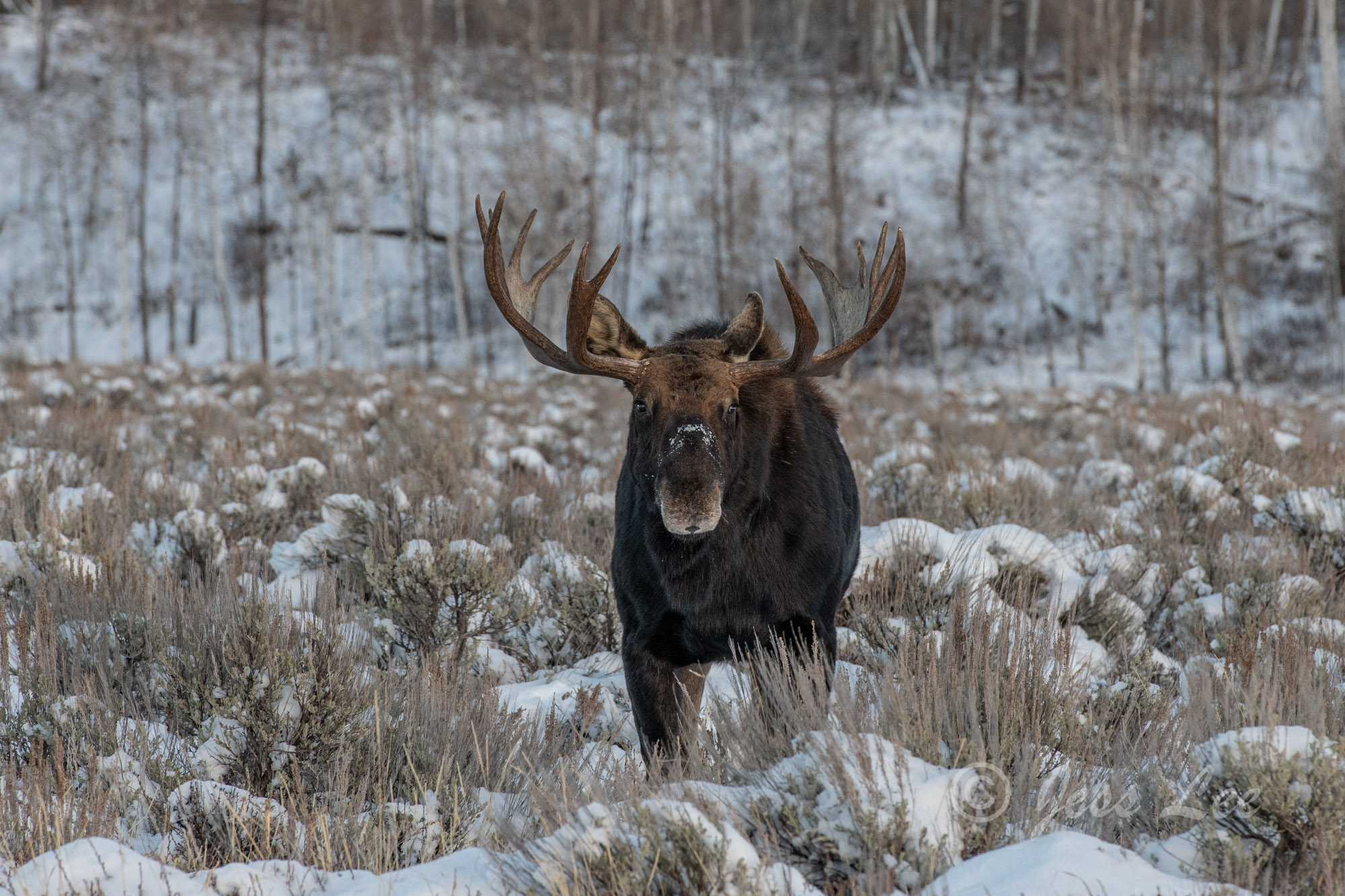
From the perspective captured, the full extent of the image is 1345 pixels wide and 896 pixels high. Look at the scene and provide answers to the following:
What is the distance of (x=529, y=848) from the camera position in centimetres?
181

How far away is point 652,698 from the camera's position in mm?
2920

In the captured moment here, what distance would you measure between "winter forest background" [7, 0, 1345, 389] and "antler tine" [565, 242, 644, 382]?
59.4 feet

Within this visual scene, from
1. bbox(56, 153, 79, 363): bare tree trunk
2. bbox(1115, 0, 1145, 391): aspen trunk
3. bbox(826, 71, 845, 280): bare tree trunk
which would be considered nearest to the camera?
bbox(826, 71, 845, 280): bare tree trunk

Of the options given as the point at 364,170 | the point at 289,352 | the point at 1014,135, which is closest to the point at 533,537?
the point at 364,170

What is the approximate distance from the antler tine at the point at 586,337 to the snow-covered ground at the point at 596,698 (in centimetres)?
115

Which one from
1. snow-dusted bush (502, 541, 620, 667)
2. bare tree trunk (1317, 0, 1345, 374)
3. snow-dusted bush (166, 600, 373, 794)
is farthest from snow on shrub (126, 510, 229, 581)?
bare tree trunk (1317, 0, 1345, 374)

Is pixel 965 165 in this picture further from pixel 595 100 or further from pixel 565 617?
pixel 565 617

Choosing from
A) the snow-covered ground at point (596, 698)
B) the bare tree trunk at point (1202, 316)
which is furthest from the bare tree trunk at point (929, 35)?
the snow-covered ground at point (596, 698)

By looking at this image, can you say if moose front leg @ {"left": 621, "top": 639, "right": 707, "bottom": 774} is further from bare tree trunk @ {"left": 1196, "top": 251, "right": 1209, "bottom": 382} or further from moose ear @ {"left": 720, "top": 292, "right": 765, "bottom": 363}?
bare tree trunk @ {"left": 1196, "top": 251, "right": 1209, "bottom": 382}

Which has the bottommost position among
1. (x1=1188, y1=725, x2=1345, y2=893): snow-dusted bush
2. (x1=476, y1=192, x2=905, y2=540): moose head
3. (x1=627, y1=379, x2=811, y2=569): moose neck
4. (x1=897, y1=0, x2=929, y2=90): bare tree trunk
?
(x1=1188, y1=725, x2=1345, y2=893): snow-dusted bush

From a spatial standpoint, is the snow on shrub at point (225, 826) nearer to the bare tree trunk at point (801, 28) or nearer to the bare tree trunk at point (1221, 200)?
the bare tree trunk at point (1221, 200)

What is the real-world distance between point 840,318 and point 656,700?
5.18 ft

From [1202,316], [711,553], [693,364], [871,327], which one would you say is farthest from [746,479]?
[1202,316]

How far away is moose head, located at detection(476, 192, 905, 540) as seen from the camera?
2.70 metres
